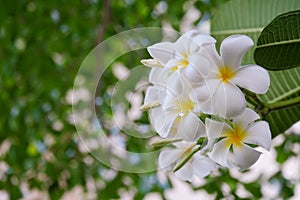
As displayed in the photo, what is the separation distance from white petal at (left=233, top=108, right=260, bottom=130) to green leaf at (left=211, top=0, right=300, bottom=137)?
4 cm

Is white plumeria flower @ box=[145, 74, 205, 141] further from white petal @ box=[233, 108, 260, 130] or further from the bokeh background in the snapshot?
the bokeh background

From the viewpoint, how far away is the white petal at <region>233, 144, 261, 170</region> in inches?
9.7

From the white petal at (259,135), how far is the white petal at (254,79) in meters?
0.02

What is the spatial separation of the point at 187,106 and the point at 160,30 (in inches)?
2.0

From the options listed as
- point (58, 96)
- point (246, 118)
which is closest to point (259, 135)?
point (246, 118)

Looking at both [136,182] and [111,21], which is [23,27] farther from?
[136,182]

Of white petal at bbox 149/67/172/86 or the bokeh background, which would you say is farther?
the bokeh background

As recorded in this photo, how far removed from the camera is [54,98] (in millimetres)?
1033

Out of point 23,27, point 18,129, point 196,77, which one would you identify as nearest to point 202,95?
point 196,77

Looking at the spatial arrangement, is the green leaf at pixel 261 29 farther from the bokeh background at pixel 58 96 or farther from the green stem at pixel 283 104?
the bokeh background at pixel 58 96

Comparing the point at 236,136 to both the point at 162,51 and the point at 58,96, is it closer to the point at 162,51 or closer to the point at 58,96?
the point at 162,51

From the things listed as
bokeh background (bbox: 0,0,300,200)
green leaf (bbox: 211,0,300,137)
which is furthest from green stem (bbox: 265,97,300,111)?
bokeh background (bbox: 0,0,300,200)

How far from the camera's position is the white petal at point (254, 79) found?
237mm

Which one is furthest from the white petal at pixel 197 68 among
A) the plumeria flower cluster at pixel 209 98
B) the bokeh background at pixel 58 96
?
the bokeh background at pixel 58 96
